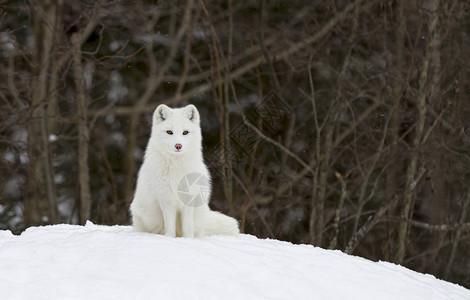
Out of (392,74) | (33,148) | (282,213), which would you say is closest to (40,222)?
(33,148)

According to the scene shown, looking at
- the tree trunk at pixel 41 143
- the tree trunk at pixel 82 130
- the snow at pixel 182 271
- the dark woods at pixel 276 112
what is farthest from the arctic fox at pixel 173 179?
the tree trunk at pixel 82 130

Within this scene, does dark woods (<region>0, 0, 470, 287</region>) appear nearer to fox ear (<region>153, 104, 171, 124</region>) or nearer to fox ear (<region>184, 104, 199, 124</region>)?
fox ear (<region>184, 104, 199, 124</region>)

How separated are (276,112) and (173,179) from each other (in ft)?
20.9

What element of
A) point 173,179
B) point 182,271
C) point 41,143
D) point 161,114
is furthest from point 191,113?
point 41,143

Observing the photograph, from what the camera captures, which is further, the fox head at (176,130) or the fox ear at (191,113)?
the fox ear at (191,113)

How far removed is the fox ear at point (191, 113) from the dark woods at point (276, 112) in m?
4.01

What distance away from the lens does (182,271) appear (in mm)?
4668

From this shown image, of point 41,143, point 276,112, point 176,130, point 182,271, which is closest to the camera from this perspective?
point 182,271

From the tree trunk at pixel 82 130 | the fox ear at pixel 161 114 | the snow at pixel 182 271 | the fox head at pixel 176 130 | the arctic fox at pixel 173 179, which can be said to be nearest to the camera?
the snow at pixel 182 271

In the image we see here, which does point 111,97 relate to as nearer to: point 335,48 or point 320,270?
point 335,48

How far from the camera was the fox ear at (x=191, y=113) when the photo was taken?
591 centimetres
